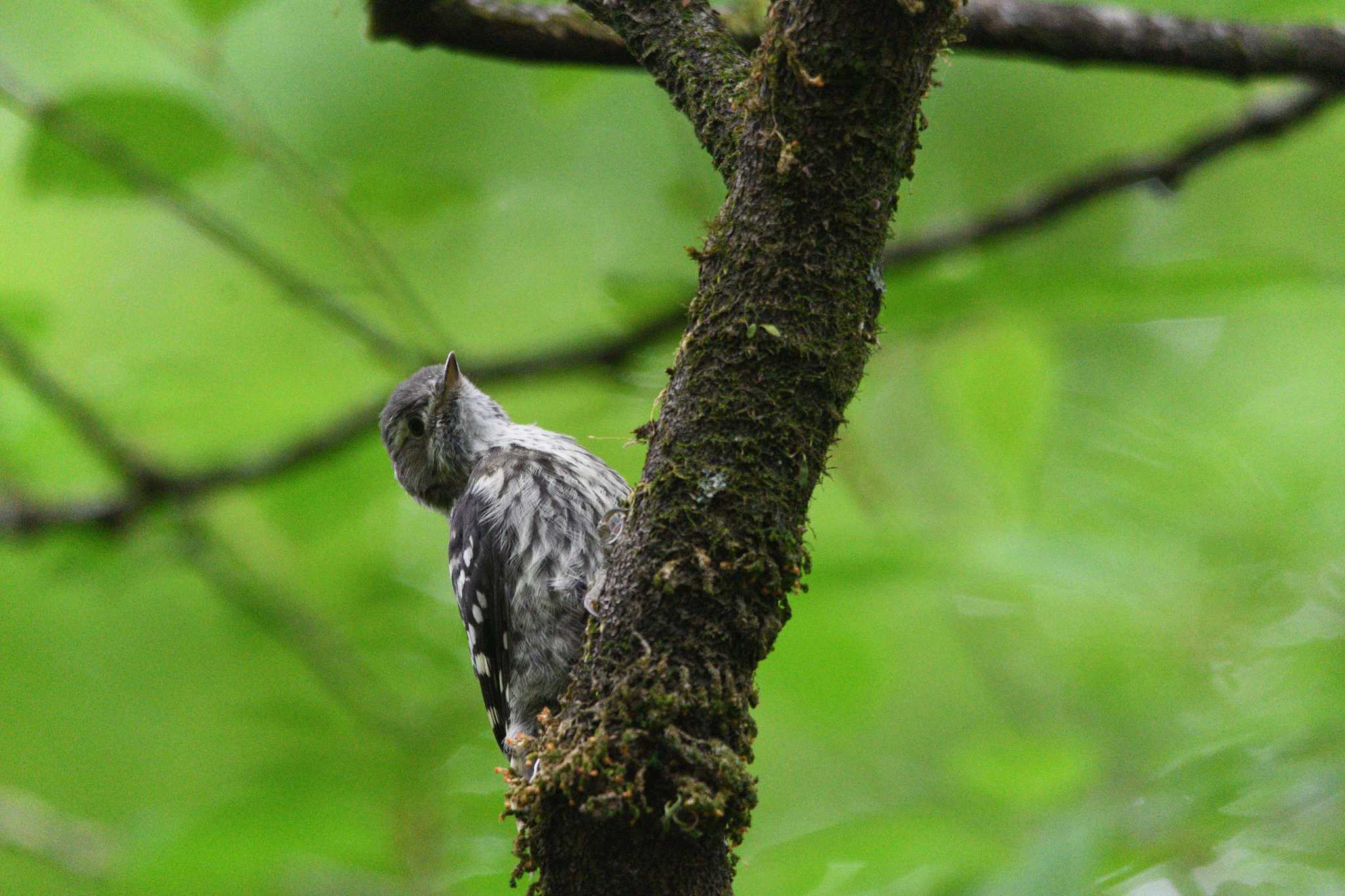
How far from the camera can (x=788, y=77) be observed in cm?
224

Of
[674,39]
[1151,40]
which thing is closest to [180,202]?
[674,39]

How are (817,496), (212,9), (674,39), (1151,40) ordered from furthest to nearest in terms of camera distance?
1. (817,496)
2. (1151,40)
3. (212,9)
4. (674,39)

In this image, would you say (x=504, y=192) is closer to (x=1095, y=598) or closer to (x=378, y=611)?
(x=378, y=611)

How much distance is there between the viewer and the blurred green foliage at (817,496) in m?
3.20

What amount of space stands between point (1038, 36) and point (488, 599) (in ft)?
8.40

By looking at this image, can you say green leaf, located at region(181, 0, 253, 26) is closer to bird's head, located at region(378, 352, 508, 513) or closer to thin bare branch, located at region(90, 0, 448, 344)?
thin bare branch, located at region(90, 0, 448, 344)

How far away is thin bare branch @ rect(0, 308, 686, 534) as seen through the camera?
5.24 meters

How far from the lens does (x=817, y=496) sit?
4477 millimetres

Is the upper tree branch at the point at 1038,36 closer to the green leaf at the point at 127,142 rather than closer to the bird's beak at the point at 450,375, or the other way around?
the green leaf at the point at 127,142

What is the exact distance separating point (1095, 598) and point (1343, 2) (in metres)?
2.73

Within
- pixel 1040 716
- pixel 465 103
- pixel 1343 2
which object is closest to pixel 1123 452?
pixel 1040 716

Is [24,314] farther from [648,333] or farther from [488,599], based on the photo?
[648,333]

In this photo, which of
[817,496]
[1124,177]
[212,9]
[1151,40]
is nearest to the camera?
[212,9]

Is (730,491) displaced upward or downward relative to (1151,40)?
downward
